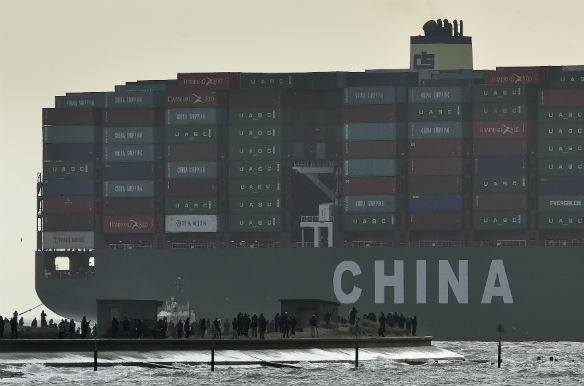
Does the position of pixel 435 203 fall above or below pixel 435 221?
above

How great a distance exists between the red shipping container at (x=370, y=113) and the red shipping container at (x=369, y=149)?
1.54 m

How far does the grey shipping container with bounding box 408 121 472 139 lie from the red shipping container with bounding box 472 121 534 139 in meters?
0.83

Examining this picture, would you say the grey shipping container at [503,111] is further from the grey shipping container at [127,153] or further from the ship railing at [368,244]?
the grey shipping container at [127,153]

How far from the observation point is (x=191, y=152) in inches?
4884

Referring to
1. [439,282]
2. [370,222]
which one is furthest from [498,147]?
[439,282]

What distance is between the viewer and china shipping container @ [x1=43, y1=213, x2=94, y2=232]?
127 m

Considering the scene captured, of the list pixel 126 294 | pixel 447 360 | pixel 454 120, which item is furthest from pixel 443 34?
pixel 447 360

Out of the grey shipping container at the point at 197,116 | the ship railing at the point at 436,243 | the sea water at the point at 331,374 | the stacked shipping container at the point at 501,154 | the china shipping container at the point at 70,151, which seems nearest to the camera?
the sea water at the point at 331,374

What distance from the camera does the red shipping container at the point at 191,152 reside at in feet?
406

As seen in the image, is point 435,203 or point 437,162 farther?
point 437,162

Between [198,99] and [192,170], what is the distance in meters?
5.07

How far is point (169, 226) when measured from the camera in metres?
124

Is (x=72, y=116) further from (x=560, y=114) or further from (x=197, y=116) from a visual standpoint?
(x=560, y=114)

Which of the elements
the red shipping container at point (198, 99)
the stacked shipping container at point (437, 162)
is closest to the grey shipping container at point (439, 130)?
the stacked shipping container at point (437, 162)
